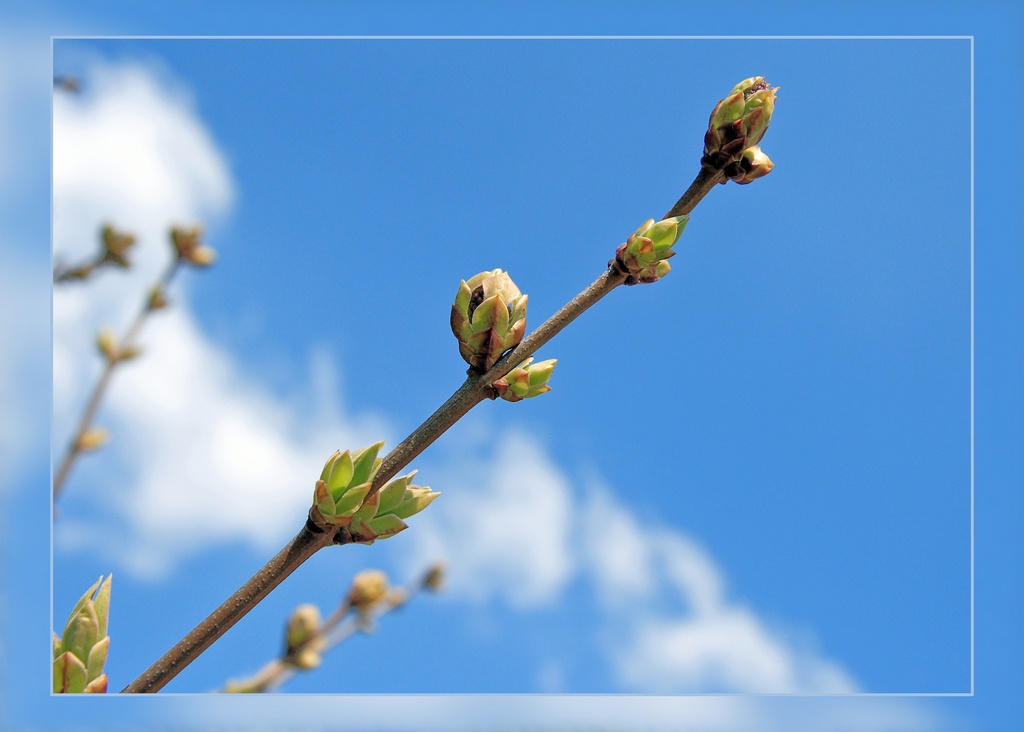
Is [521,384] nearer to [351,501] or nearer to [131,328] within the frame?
[351,501]

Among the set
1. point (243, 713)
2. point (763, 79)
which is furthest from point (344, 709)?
point (763, 79)

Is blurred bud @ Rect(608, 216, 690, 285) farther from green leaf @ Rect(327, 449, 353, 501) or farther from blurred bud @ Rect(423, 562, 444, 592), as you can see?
blurred bud @ Rect(423, 562, 444, 592)

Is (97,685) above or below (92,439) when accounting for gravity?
below

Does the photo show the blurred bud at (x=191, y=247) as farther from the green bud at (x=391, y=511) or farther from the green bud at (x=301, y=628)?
the green bud at (x=391, y=511)

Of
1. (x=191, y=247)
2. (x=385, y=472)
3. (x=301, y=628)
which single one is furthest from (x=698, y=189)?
(x=191, y=247)

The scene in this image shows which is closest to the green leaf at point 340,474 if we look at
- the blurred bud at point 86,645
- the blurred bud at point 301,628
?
the blurred bud at point 86,645

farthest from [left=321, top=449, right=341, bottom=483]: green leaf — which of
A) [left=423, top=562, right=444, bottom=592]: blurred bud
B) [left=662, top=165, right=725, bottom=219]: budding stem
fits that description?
[left=423, top=562, right=444, bottom=592]: blurred bud

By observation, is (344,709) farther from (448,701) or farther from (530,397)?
(530,397)
